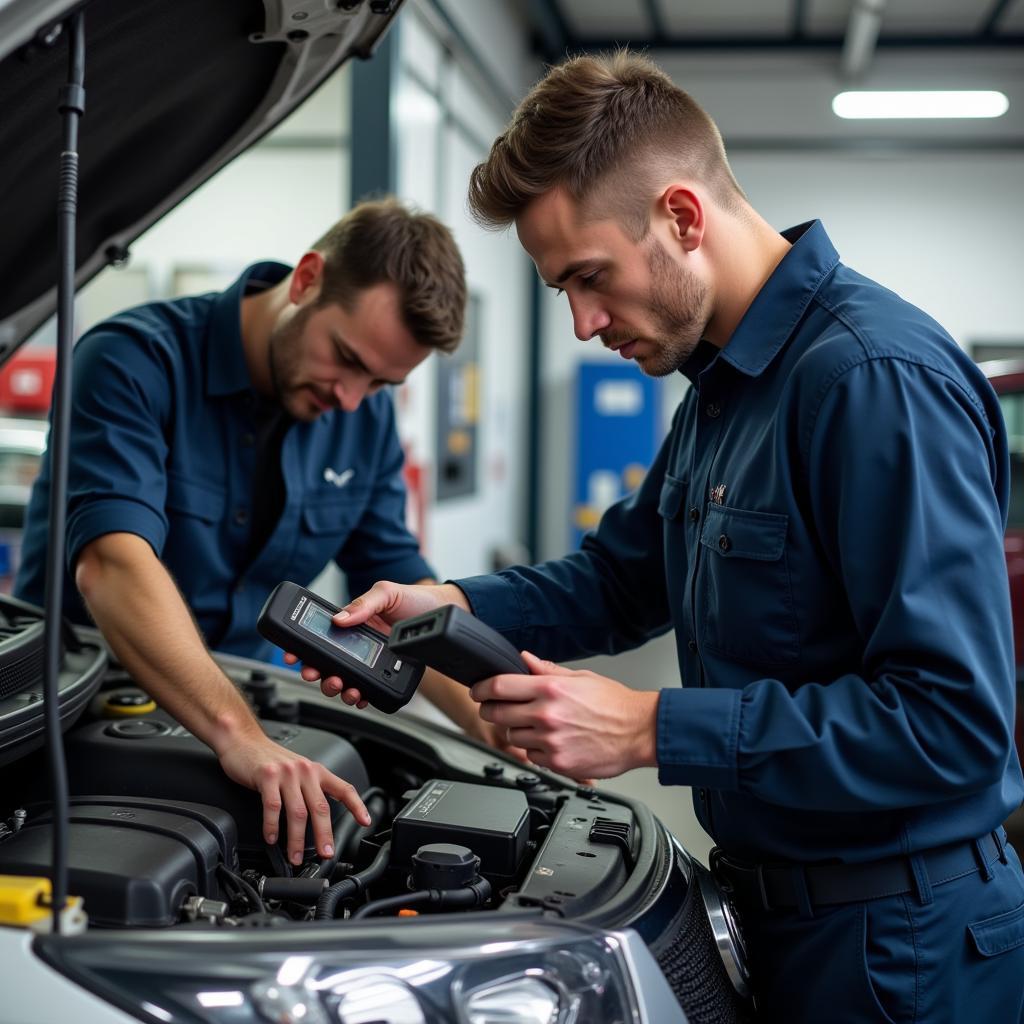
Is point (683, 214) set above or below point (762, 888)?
above

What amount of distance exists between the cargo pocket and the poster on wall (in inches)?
188

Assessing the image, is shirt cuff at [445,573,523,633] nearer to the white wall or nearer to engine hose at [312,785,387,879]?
engine hose at [312,785,387,879]

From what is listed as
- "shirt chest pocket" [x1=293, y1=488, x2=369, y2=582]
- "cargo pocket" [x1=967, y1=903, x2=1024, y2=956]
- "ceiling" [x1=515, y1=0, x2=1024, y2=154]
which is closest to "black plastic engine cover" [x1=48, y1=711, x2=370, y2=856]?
"shirt chest pocket" [x1=293, y1=488, x2=369, y2=582]

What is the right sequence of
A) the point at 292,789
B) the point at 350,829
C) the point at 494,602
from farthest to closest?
the point at 494,602 < the point at 350,829 < the point at 292,789

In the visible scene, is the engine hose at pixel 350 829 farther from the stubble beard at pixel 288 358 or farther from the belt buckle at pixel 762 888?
the stubble beard at pixel 288 358

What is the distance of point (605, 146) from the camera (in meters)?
1.22

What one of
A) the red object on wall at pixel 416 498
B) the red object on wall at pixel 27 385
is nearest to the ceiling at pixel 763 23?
the red object on wall at pixel 416 498

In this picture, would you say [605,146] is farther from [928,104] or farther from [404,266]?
[928,104]

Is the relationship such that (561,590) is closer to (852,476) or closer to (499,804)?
(499,804)

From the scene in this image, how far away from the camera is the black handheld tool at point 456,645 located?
3.56 ft

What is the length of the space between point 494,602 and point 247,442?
649 mm

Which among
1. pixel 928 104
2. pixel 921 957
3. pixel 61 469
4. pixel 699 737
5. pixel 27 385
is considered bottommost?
pixel 921 957

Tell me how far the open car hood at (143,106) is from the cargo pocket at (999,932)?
1238 mm

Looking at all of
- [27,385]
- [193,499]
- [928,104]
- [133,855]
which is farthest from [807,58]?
[133,855]
